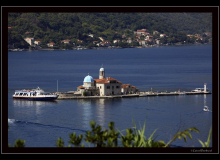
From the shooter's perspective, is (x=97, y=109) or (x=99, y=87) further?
(x=99, y=87)

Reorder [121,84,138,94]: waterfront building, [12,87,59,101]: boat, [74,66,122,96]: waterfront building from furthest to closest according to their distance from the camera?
[121,84,138,94]: waterfront building
[74,66,122,96]: waterfront building
[12,87,59,101]: boat

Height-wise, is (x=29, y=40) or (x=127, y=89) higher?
(x=29, y=40)

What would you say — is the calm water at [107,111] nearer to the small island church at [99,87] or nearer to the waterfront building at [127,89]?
the small island church at [99,87]

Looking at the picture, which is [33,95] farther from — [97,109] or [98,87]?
[97,109]

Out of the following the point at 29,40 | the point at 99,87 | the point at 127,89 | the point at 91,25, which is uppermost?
the point at 91,25

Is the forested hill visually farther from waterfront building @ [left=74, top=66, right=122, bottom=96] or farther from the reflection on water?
the reflection on water

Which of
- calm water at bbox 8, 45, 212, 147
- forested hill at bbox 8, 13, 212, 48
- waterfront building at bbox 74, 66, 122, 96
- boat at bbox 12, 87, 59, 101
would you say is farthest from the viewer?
forested hill at bbox 8, 13, 212, 48

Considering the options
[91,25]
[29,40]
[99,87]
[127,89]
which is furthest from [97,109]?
[91,25]

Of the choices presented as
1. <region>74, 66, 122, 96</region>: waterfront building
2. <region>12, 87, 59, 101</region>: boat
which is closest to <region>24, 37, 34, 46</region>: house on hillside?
<region>12, 87, 59, 101</region>: boat
